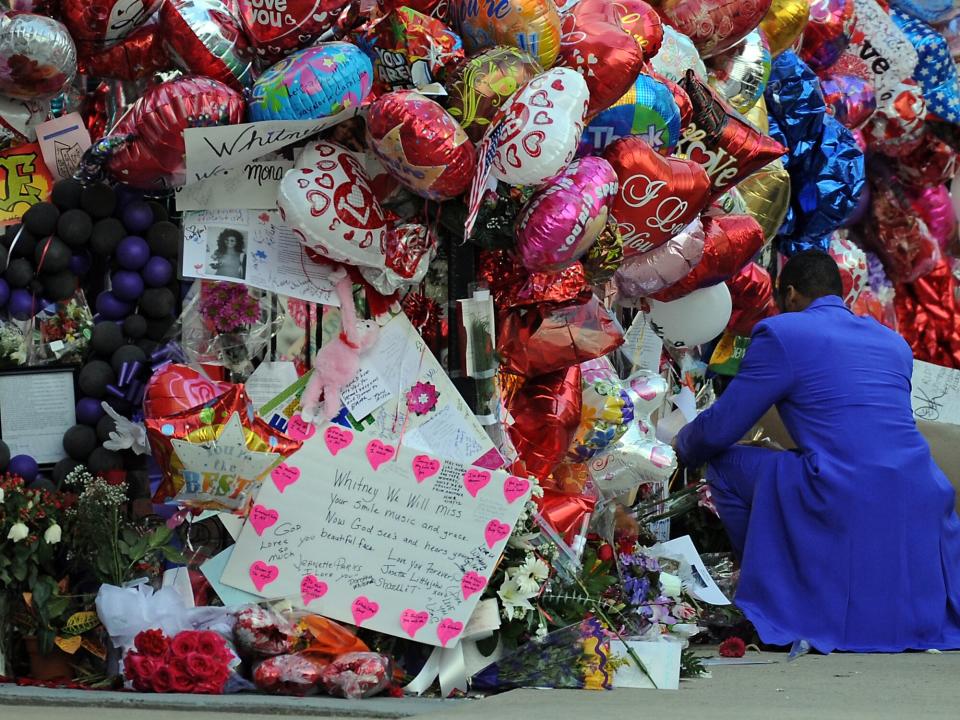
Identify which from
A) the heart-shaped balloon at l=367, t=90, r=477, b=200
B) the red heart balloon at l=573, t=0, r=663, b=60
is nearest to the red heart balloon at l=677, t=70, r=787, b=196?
the red heart balloon at l=573, t=0, r=663, b=60

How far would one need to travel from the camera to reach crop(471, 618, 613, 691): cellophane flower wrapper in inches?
147

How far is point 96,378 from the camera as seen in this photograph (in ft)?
12.6

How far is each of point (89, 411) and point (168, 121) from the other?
0.83m

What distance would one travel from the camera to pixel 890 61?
6430 millimetres

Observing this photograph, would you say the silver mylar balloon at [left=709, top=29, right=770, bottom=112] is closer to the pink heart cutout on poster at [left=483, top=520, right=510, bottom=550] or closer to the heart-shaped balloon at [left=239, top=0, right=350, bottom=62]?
the heart-shaped balloon at [left=239, top=0, right=350, bottom=62]

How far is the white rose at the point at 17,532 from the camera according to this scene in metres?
3.53

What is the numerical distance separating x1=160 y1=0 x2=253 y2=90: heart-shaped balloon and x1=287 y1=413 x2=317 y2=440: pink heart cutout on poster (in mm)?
916

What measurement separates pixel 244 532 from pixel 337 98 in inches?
45.6

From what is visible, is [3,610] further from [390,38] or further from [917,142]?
[917,142]

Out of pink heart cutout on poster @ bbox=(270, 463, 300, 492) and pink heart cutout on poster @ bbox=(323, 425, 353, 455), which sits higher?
pink heart cutout on poster @ bbox=(323, 425, 353, 455)

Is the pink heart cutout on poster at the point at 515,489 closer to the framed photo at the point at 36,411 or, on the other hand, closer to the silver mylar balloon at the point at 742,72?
the framed photo at the point at 36,411

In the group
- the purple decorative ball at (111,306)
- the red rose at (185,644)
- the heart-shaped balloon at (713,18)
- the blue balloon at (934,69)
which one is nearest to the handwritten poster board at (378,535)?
the red rose at (185,644)

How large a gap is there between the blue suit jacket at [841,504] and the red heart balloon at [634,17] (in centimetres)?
98

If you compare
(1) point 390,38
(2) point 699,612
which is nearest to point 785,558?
(2) point 699,612
